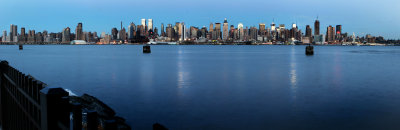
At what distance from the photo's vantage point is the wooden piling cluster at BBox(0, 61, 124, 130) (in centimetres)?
376

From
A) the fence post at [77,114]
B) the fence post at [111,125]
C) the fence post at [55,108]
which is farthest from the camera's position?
the fence post at [55,108]

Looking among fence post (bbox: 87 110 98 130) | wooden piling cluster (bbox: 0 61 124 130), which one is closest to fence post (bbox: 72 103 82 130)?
wooden piling cluster (bbox: 0 61 124 130)

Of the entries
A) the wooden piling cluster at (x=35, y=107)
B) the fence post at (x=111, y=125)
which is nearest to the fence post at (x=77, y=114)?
the wooden piling cluster at (x=35, y=107)

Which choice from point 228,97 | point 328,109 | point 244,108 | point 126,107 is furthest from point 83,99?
point 328,109

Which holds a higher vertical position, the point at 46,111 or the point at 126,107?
the point at 46,111

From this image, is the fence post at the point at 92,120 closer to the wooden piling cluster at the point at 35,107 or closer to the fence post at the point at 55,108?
the wooden piling cluster at the point at 35,107

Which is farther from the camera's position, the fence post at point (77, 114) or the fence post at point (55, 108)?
the fence post at point (55, 108)

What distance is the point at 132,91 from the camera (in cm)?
3450

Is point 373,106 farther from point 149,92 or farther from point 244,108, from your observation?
point 149,92

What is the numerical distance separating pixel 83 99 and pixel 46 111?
18.4 m

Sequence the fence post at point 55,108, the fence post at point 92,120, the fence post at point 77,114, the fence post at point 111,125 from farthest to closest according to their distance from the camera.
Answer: the fence post at point 55,108 → the fence post at point 77,114 → the fence post at point 92,120 → the fence post at point 111,125

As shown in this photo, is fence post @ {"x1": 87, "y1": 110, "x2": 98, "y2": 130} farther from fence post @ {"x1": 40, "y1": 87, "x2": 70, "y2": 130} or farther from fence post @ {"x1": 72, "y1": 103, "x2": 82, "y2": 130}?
fence post @ {"x1": 40, "y1": 87, "x2": 70, "y2": 130}

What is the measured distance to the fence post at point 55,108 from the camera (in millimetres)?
4113

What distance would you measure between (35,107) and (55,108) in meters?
1.23
